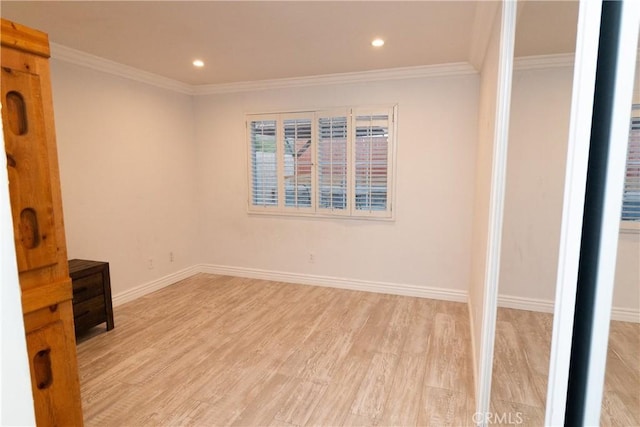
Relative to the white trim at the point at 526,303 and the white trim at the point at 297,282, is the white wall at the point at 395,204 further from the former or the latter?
the white trim at the point at 526,303

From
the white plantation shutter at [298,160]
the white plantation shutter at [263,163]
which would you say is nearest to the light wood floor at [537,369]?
the white plantation shutter at [298,160]

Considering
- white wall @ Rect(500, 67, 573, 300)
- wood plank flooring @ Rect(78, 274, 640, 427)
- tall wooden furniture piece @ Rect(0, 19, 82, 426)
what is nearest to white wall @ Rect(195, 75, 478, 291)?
wood plank flooring @ Rect(78, 274, 640, 427)

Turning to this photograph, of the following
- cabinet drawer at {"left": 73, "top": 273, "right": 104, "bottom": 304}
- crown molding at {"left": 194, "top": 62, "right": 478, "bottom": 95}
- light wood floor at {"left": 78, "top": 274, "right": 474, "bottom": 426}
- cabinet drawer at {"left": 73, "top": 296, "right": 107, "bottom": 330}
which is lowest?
light wood floor at {"left": 78, "top": 274, "right": 474, "bottom": 426}

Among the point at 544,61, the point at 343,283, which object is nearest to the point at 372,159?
the point at 343,283

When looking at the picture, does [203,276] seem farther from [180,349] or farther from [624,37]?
[624,37]

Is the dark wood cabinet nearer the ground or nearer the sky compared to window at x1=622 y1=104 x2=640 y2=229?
nearer the ground

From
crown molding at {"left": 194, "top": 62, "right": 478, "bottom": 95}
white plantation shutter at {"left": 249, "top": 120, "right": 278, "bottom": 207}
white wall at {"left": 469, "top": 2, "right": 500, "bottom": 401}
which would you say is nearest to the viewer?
white wall at {"left": 469, "top": 2, "right": 500, "bottom": 401}

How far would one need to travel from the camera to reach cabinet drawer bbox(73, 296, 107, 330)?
2914 millimetres

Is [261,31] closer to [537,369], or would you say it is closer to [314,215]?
[314,215]

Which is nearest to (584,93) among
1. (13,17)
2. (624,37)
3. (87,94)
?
(624,37)

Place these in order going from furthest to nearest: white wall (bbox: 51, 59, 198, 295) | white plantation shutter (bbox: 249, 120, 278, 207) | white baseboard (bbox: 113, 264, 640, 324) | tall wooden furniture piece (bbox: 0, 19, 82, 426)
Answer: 1. white plantation shutter (bbox: 249, 120, 278, 207)
2. white baseboard (bbox: 113, 264, 640, 324)
3. white wall (bbox: 51, 59, 198, 295)
4. tall wooden furniture piece (bbox: 0, 19, 82, 426)

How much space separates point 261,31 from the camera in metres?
2.73

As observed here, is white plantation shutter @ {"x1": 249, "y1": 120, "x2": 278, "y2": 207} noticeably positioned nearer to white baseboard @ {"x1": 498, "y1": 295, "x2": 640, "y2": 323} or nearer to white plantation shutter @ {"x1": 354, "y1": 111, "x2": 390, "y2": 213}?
white plantation shutter @ {"x1": 354, "y1": 111, "x2": 390, "y2": 213}

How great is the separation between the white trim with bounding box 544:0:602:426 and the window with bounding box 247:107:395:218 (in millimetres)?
3381
